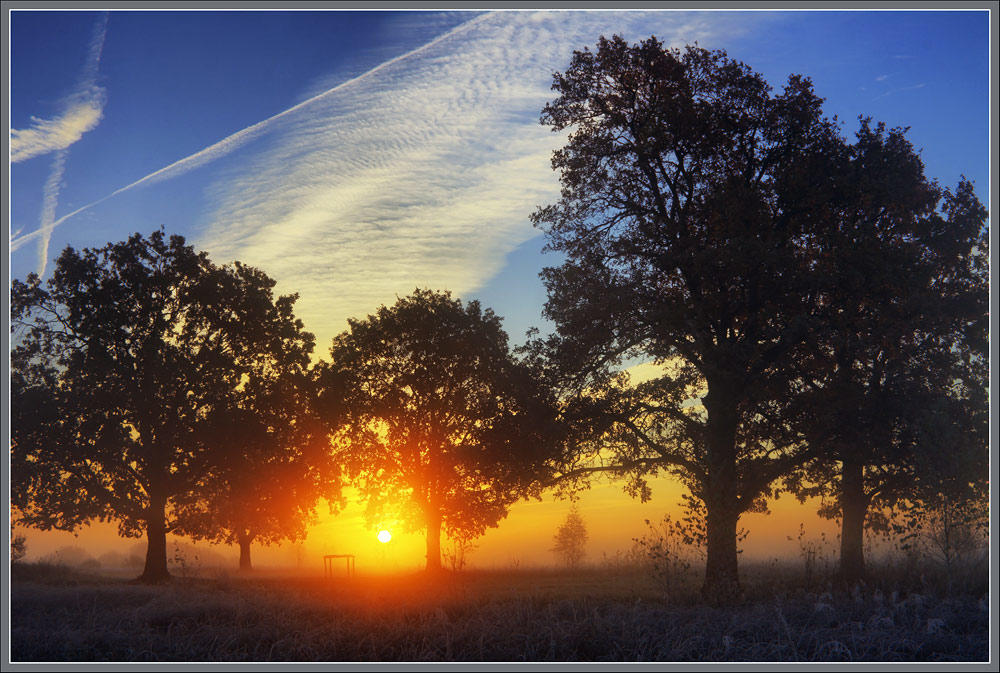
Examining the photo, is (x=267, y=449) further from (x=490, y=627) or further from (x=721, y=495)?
(x=490, y=627)

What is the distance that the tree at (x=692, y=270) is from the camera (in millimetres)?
16297

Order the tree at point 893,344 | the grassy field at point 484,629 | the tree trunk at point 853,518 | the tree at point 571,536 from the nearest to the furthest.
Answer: the grassy field at point 484,629 < the tree at point 893,344 < the tree trunk at point 853,518 < the tree at point 571,536

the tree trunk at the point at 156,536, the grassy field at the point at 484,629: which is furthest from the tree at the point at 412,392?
the grassy field at the point at 484,629

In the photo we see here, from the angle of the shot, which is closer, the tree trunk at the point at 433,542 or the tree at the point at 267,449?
the tree at the point at 267,449

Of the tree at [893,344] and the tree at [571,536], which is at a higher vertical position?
the tree at [893,344]

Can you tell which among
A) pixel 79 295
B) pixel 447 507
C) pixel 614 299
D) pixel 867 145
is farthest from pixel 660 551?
pixel 79 295

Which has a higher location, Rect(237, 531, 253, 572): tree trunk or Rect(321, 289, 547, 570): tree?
Rect(321, 289, 547, 570): tree

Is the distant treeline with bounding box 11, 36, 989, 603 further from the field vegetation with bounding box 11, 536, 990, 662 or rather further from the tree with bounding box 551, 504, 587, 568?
the tree with bounding box 551, 504, 587, 568

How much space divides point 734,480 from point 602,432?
3.31m

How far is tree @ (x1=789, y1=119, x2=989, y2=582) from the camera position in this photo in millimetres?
15750

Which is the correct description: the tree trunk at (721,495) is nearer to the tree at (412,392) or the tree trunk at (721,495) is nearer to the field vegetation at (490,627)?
the field vegetation at (490,627)

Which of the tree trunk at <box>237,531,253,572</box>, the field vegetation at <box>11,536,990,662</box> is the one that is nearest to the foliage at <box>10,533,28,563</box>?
the tree trunk at <box>237,531,253,572</box>

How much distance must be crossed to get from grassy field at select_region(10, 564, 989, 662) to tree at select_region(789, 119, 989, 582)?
138 inches

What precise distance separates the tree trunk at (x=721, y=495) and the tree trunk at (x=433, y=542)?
12411 millimetres
